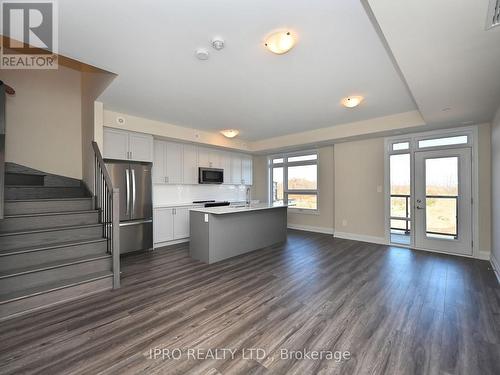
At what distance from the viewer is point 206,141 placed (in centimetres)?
562

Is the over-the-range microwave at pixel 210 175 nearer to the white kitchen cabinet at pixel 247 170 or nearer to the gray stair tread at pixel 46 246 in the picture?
the white kitchen cabinet at pixel 247 170

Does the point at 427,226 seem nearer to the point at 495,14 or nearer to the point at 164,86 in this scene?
the point at 495,14

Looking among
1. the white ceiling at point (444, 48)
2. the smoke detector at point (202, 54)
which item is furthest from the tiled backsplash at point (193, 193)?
the white ceiling at point (444, 48)

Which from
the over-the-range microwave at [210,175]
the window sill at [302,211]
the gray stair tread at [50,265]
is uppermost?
the over-the-range microwave at [210,175]

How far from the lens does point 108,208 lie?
3166 millimetres

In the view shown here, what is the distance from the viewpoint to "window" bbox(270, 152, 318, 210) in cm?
666

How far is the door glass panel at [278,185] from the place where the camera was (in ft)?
24.4

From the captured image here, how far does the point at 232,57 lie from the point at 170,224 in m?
3.83

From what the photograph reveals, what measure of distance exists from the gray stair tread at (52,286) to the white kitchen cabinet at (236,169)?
4.47 metres

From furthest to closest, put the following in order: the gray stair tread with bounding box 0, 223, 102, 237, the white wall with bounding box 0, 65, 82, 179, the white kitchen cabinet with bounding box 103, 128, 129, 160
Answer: the white kitchen cabinet with bounding box 103, 128, 129, 160, the white wall with bounding box 0, 65, 82, 179, the gray stair tread with bounding box 0, 223, 102, 237

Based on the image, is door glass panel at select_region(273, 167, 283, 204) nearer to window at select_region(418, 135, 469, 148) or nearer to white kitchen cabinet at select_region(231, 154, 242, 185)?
white kitchen cabinet at select_region(231, 154, 242, 185)

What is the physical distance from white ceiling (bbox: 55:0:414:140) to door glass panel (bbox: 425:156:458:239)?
1482 millimetres

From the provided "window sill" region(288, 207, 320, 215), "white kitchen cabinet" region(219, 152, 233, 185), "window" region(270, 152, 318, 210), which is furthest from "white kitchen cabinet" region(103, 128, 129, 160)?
"window sill" region(288, 207, 320, 215)

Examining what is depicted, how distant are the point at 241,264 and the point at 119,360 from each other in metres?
2.26
